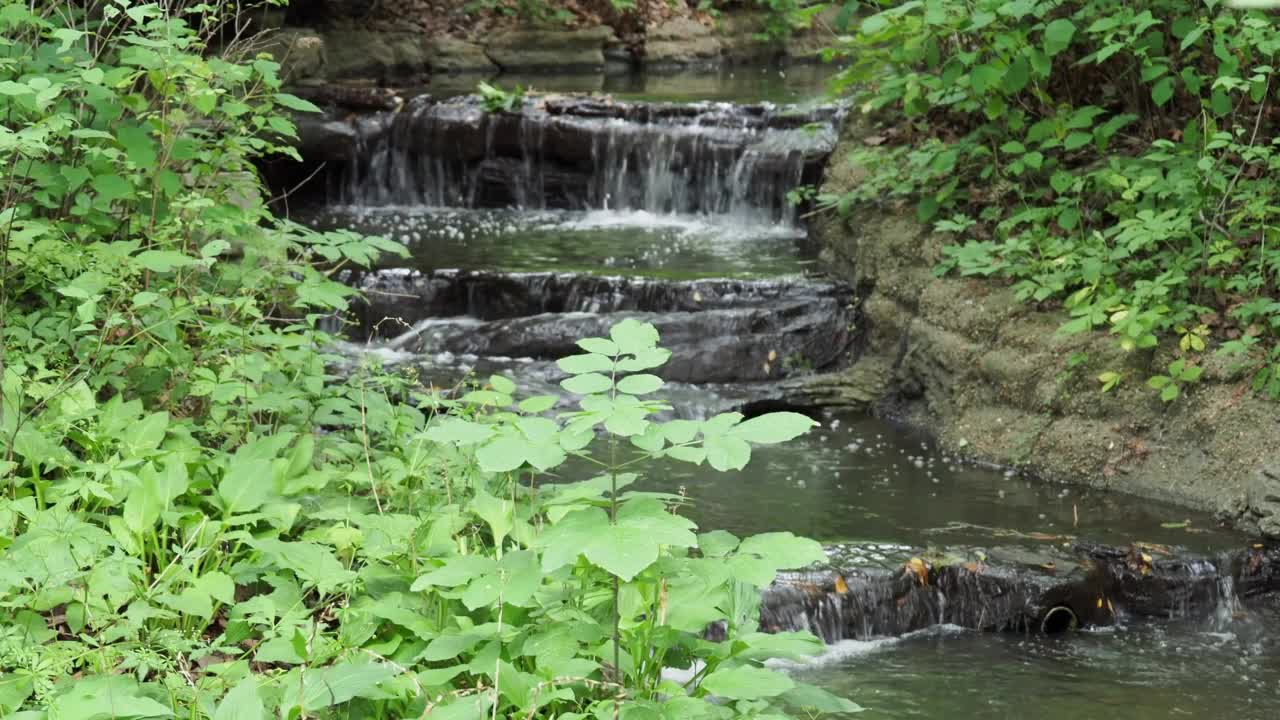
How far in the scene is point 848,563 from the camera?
5.04 meters

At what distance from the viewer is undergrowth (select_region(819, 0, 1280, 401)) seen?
6.00 m

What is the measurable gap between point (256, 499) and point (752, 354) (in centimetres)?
486

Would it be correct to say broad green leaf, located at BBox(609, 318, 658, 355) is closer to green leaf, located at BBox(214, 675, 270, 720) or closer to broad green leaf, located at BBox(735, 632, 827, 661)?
broad green leaf, located at BBox(735, 632, 827, 661)

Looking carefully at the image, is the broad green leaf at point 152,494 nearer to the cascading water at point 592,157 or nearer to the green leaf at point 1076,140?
the green leaf at point 1076,140

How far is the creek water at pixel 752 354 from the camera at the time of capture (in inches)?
179

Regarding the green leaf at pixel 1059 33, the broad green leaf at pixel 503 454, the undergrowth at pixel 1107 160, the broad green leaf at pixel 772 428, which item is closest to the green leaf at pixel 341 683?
the broad green leaf at pixel 503 454

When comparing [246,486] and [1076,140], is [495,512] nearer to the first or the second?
[246,486]

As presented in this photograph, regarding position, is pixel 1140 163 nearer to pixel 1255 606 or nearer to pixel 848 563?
pixel 1255 606

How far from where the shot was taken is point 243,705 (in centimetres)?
243

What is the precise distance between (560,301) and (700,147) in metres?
3.26

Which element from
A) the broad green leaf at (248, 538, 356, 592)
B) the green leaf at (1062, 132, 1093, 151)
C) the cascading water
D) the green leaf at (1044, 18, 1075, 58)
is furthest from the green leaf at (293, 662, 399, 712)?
the cascading water

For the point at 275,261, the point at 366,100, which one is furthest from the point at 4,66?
the point at 366,100

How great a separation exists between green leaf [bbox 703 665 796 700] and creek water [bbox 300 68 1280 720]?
3.83ft

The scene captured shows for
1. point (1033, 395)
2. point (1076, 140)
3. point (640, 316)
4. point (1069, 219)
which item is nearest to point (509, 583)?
point (1033, 395)
